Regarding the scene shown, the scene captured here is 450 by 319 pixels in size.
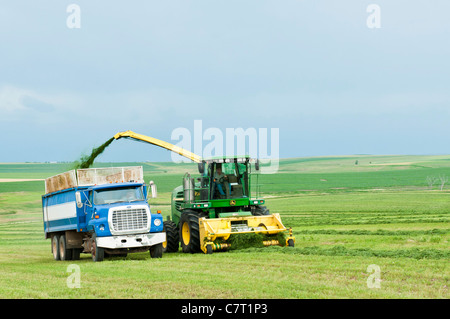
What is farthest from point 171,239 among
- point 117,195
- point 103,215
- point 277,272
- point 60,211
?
point 277,272

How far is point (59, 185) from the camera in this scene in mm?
23688

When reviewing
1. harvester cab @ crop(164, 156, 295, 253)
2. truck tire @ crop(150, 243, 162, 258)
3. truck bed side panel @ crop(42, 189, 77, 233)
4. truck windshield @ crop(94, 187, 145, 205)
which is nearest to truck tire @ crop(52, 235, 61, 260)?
truck bed side panel @ crop(42, 189, 77, 233)

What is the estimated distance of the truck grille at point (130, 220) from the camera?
779 inches

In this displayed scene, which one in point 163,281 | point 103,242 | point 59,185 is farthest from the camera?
point 59,185

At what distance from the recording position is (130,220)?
785 inches

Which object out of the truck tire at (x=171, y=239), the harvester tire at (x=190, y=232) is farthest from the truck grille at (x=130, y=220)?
the truck tire at (x=171, y=239)

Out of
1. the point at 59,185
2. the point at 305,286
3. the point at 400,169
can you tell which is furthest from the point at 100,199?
the point at 400,169

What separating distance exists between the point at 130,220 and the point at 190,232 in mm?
2319

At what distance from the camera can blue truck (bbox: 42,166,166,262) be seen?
19.8 metres

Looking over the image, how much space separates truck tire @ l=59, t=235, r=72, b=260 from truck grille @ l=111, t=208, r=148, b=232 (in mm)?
4023

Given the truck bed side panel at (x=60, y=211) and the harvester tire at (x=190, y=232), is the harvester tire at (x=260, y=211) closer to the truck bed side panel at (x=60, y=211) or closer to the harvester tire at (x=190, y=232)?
the harvester tire at (x=190, y=232)

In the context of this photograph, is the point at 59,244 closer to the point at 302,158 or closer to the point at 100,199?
the point at 100,199

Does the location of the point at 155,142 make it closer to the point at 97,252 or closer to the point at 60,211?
the point at 60,211
